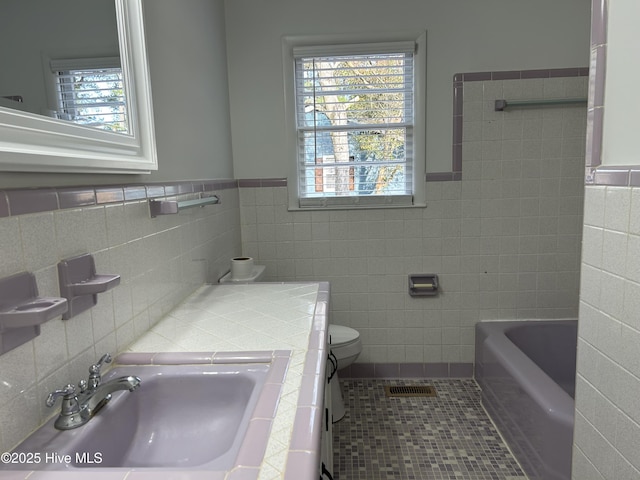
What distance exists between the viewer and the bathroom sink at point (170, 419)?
2.92 feet

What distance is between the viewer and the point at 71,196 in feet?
3.23

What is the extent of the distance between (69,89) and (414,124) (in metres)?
2.02

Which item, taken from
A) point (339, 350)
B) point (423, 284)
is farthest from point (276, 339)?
point (423, 284)

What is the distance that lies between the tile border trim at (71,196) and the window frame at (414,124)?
113 cm

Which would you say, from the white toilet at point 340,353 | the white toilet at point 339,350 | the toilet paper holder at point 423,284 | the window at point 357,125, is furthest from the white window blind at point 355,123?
the white toilet at point 340,353

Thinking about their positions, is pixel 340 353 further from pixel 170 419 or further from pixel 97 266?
pixel 97 266

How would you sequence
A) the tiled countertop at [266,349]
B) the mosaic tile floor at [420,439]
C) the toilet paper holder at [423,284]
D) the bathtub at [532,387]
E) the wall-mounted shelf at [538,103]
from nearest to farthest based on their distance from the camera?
the tiled countertop at [266,349], the bathtub at [532,387], the mosaic tile floor at [420,439], the wall-mounted shelf at [538,103], the toilet paper holder at [423,284]

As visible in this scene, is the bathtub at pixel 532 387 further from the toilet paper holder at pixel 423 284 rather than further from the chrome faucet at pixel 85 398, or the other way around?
the chrome faucet at pixel 85 398

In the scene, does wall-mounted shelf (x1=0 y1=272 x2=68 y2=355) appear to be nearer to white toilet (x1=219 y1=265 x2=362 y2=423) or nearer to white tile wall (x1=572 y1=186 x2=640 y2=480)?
white tile wall (x1=572 y1=186 x2=640 y2=480)

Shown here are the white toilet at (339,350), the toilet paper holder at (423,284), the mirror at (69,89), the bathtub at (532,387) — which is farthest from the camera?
the toilet paper holder at (423,284)

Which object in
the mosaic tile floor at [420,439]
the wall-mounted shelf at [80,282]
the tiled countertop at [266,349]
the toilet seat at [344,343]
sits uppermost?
the wall-mounted shelf at [80,282]

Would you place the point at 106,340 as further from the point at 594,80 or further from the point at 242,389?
the point at 594,80

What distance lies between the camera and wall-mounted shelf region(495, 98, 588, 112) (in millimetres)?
2477

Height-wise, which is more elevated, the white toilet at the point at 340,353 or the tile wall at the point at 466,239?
the tile wall at the point at 466,239
